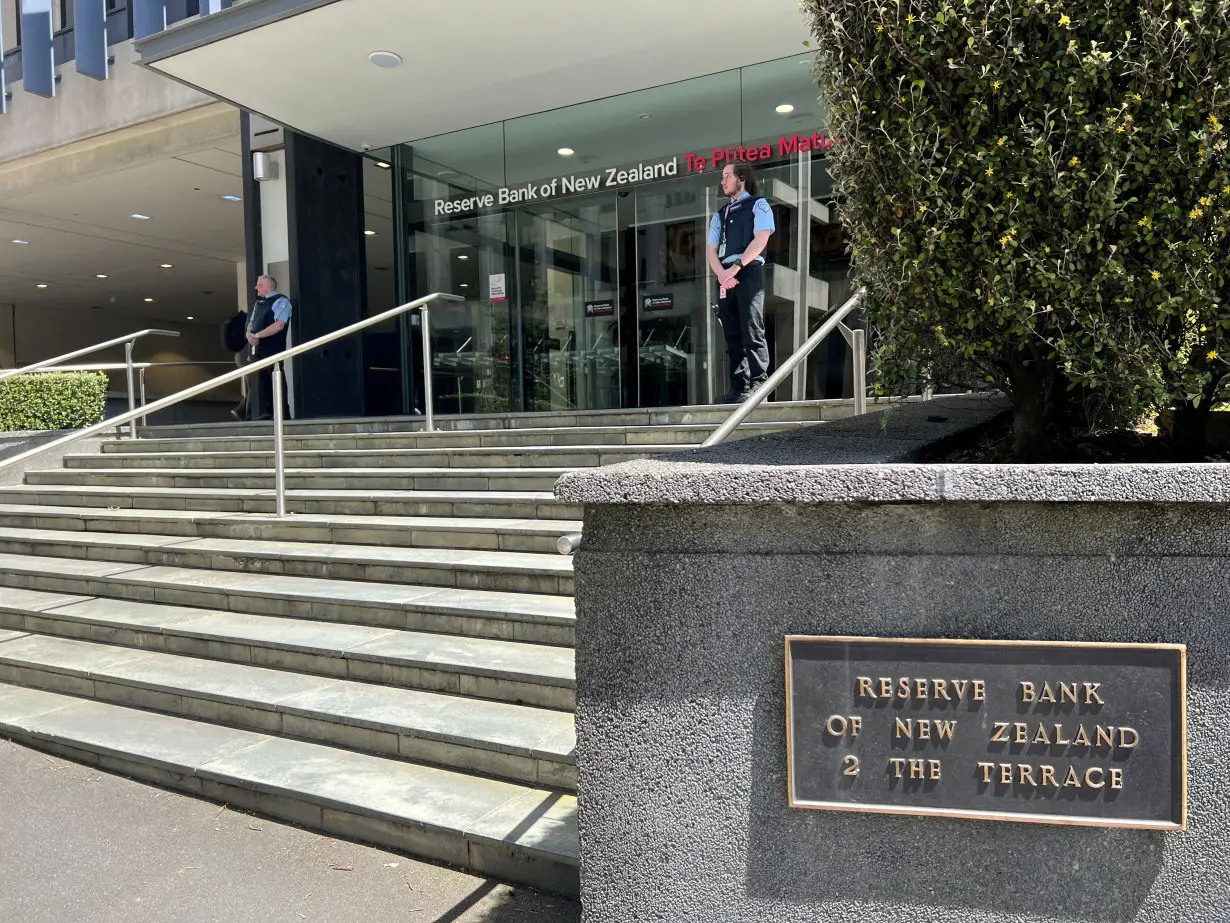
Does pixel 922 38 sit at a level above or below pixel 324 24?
below

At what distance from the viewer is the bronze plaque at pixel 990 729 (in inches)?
69.9

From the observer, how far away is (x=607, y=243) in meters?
10.8

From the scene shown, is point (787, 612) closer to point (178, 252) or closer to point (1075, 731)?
point (1075, 731)

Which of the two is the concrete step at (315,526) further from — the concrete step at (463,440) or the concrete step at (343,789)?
the concrete step at (343,789)

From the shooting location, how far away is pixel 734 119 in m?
9.88

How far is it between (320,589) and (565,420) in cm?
330

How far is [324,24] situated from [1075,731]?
8395 mm

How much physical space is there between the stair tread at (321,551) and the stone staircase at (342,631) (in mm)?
23

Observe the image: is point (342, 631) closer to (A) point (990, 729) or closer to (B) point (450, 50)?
(A) point (990, 729)

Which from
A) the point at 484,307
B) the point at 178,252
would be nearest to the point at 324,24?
the point at 484,307

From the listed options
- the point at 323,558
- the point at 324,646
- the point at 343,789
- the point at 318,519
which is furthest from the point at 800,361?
the point at 318,519

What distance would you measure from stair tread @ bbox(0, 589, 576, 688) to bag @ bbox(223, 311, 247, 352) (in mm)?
5782

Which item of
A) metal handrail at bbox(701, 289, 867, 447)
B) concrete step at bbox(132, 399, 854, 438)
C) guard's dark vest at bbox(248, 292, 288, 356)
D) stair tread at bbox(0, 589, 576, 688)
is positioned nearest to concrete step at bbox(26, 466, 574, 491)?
concrete step at bbox(132, 399, 854, 438)

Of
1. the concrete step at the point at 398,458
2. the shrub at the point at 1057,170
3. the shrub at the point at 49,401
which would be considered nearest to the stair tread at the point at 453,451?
the concrete step at the point at 398,458
